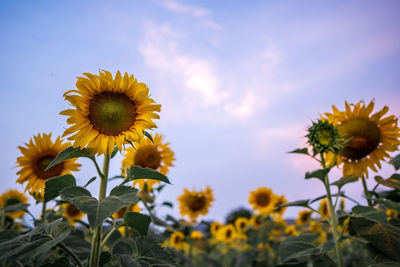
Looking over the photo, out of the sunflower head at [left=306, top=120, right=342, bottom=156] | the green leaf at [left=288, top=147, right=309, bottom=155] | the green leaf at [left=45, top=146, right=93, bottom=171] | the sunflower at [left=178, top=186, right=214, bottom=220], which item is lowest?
the green leaf at [left=45, top=146, right=93, bottom=171]

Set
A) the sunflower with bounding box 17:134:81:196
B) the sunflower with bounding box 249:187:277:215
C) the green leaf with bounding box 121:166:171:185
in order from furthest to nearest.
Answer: the sunflower with bounding box 249:187:277:215 < the sunflower with bounding box 17:134:81:196 < the green leaf with bounding box 121:166:171:185

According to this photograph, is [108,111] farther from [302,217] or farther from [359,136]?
[302,217]

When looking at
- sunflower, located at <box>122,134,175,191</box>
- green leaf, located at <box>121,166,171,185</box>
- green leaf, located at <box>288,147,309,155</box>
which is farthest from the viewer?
sunflower, located at <box>122,134,175,191</box>

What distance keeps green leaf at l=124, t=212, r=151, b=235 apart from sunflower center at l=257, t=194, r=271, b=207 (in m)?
5.59

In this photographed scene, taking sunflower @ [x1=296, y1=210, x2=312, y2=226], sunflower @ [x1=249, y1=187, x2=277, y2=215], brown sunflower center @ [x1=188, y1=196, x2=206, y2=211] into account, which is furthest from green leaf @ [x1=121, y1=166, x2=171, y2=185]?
sunflower @ [x1=296, y1=210, x2=312, y2=226]

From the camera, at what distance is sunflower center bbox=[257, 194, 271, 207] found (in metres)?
6.76

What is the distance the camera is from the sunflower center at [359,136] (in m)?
3.02

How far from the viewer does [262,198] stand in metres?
6.79

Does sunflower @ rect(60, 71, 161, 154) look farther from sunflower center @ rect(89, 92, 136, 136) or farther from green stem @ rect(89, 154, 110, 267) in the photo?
green stem @ rect(89, 154, 110, 267)

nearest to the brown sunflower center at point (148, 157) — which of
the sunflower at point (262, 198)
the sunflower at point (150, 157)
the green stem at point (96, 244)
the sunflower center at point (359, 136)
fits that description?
the sunflower at point (150, 157)

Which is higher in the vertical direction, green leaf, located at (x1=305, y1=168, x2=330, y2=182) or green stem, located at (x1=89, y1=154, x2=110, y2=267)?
green leaf, located at (x1=305, y1=168, x2=330, y2=182)

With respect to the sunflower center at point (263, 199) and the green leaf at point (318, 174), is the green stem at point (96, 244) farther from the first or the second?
the sunflower center at point (263, 199)

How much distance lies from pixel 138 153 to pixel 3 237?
5.38 feet

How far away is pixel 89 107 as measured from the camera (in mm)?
1872
